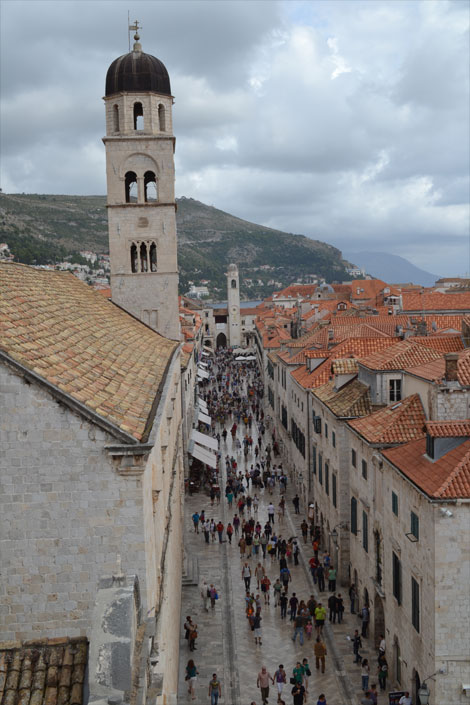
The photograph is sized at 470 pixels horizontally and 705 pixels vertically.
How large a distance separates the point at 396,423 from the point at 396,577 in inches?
204

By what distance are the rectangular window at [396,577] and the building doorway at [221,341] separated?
130296 mm

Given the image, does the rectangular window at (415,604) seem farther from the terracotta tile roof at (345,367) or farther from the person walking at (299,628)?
the terracotta tile roof at (345,367)

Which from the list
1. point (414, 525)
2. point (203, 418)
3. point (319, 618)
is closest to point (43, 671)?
point (414, 525)

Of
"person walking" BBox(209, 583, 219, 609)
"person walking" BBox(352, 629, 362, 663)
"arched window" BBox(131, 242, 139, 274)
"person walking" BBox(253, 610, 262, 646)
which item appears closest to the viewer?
"person walking" BBox(352, 629, 362, 663)

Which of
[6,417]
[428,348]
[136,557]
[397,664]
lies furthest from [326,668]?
[6,417]

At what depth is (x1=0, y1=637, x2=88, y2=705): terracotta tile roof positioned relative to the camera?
9031 millimetres

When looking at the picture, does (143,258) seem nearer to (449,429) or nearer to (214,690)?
(449,429)

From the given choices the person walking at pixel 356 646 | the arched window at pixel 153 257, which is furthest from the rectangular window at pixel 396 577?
the arched window at pixel 153 257

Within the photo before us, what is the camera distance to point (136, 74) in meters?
29.3

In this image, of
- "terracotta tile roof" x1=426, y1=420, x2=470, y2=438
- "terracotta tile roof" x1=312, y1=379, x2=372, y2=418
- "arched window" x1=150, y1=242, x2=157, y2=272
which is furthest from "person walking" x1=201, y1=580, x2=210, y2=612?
"arched window" x1=150, y1=242, x2=157, y2=272

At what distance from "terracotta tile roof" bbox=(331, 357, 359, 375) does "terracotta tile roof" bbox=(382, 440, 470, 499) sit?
10.7 metres

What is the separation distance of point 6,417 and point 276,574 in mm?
22611

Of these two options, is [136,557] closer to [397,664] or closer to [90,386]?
[90,386]

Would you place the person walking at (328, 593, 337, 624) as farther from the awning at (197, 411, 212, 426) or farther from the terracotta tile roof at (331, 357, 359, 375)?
the awning at (197, 411, 212, 426)
